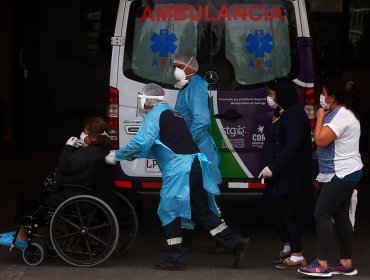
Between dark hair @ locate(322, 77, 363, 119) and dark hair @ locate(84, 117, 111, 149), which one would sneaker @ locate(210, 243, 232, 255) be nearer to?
dark hair @ locate(84, 117, 111, 149)

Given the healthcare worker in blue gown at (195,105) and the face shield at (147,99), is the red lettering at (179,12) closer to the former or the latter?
the healthcare worker in blue gown at (195,105)

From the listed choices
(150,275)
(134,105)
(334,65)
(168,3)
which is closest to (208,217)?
(150,275)

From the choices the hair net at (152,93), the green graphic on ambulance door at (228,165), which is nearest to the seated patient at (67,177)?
the hair net at (152,93)

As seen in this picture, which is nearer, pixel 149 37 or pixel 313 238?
pixel 149 37

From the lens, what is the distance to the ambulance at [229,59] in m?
8.53

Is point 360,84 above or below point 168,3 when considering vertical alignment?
below

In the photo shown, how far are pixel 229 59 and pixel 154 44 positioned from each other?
2.27ft

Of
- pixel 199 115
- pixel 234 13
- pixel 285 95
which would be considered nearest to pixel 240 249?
pixel 199 115

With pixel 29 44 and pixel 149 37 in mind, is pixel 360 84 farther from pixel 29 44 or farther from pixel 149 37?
pixel 149 37

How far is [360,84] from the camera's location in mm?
16953

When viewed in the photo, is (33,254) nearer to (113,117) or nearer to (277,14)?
(113,117)

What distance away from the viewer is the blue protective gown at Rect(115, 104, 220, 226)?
24.8 feet

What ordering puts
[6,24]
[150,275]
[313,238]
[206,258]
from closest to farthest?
[150,275] < [206,258] < [313,238] < [6,24]

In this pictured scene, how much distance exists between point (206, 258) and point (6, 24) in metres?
9.42
